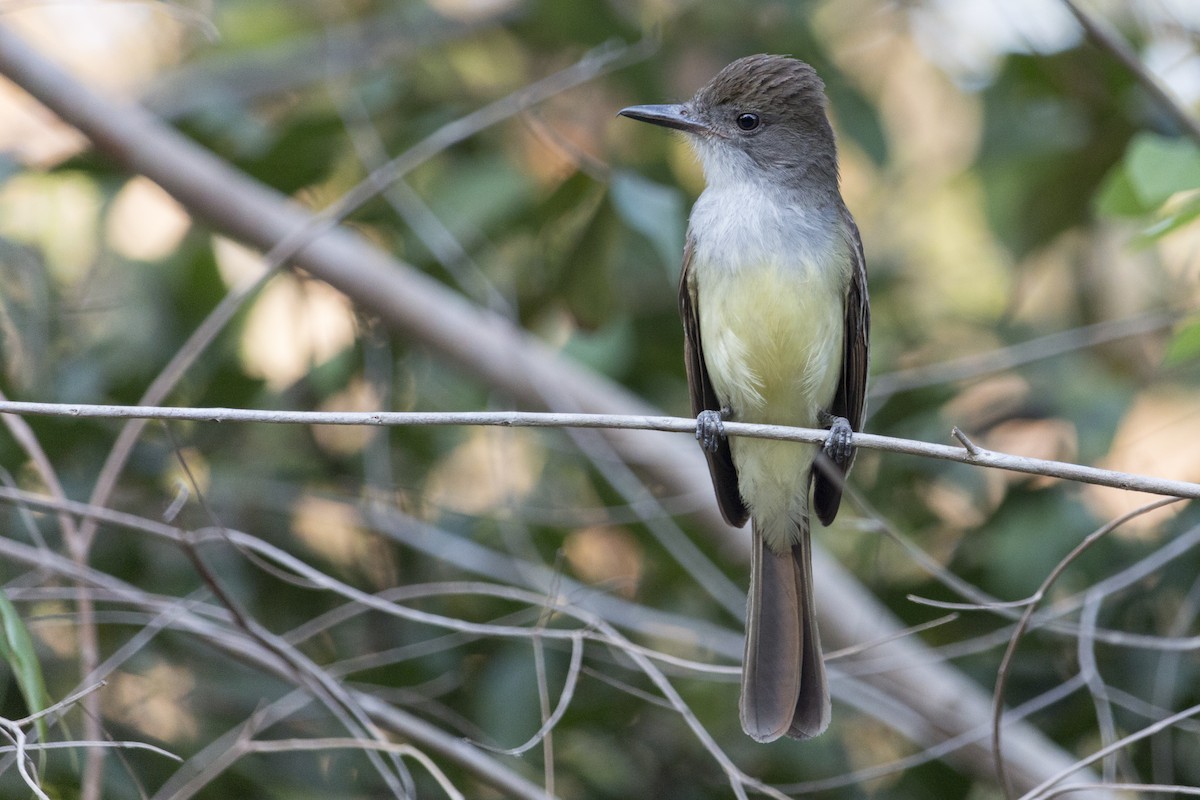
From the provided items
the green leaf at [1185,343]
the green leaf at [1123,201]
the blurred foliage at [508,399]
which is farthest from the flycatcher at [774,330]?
the green leaf at [1185,343]

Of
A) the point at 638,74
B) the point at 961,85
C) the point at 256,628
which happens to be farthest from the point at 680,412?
the point at 256,628

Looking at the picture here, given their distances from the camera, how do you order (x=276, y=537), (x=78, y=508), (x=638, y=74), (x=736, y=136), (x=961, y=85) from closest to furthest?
(x=78, y=508) < (x=736, y=136) < (x=276, y=537) < (x=638, y=74) < (x=961, y=85)

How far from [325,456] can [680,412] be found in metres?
1.27

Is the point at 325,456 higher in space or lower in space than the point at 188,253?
lower

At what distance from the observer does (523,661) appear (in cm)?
372

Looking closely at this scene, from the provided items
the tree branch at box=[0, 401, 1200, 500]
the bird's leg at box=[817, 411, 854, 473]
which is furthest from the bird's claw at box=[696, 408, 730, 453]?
the tree branch at box=[0, 401, 1200, 500]

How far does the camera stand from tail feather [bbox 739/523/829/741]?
2928 mm

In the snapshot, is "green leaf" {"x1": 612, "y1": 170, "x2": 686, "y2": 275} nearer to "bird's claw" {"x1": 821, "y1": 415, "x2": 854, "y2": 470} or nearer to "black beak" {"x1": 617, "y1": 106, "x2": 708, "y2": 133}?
"black beak" {"x1": 617, "y1": 106, "x2": 708, "y2": 133}

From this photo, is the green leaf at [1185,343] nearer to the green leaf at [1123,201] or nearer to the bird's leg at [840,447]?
the green leaf at [1123,201]

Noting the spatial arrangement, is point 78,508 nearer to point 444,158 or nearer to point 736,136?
point 736,136

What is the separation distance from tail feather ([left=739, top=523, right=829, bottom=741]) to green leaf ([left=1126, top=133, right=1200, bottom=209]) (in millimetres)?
1244

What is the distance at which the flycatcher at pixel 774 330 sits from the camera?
3.12 metres

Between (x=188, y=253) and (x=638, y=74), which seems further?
(x=638, y=74)

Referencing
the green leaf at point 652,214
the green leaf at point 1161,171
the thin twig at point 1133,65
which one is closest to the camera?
the green leaf at point 1161,171
